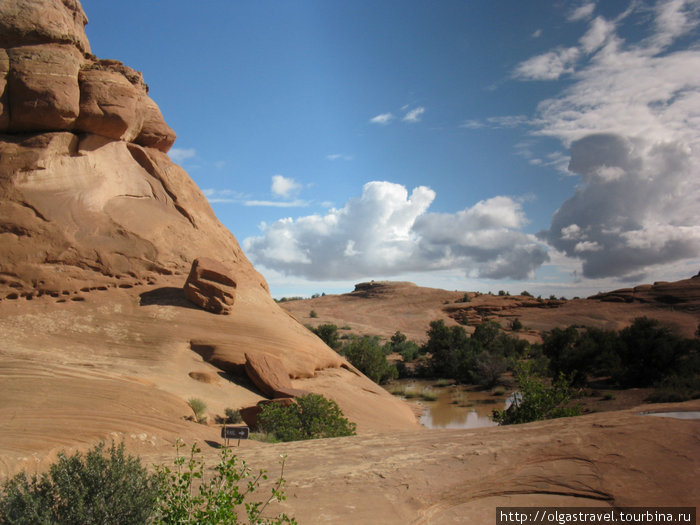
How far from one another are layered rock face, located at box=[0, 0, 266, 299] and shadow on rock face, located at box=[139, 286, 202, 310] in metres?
0.71

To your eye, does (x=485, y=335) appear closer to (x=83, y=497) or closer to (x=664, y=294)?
(x=664, y=294)

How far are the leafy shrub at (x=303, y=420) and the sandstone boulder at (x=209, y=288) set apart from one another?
16.2 feet

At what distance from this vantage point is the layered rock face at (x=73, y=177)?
14.9 metres

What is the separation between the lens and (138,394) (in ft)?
31.2

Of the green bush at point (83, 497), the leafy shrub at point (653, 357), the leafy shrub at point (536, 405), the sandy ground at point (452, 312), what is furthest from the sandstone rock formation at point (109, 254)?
the sandy ground at point (452, 312)

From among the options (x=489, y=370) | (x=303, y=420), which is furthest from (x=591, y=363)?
(x=303, y=420)

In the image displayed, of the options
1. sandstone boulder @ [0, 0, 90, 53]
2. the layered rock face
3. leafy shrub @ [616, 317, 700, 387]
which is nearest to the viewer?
the layered rock face

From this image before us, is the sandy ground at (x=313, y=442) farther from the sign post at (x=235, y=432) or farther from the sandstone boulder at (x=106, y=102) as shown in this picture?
the sandstone boulder at (x=106, y=102)

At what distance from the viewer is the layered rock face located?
14.9 metres

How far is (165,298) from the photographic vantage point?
601 inches

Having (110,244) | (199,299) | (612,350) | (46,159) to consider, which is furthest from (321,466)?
(612,350)

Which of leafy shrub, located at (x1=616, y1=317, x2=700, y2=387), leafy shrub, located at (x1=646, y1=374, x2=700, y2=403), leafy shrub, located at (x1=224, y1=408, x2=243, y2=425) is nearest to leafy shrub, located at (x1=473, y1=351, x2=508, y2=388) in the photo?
leafy shrub, located at (x1=616, y1=317, x2=700, y2=387)

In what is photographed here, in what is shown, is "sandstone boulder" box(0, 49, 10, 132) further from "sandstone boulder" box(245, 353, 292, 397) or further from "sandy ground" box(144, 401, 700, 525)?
"sandy ground" box(144, 401, 700, 525)

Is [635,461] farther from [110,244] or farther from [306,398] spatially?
[110,244]
